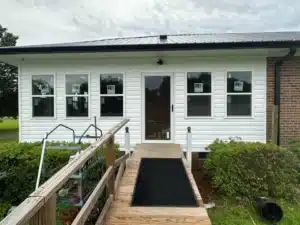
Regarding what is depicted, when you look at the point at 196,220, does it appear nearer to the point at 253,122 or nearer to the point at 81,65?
the point at 253,122

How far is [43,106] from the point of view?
756 cm

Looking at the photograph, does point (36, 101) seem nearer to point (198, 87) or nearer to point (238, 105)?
point (198, 87)

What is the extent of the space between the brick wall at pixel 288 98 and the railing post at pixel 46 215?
665cm

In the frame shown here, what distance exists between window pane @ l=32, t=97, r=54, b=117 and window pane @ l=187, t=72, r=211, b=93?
3.97 meters

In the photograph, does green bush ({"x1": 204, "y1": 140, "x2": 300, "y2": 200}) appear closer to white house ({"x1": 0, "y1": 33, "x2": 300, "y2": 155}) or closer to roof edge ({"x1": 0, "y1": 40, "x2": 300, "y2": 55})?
white house ({"x1": 0, "y1": 33, "x2": 300, "y2": 155})

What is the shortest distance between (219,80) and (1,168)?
562cm

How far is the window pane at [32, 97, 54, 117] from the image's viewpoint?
7539 millimetres

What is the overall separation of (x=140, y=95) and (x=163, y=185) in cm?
348

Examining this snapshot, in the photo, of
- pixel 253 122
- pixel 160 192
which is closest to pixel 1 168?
pixel 160 192

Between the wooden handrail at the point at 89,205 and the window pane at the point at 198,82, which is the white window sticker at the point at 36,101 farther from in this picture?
the wooden handrail at the point at 89,205

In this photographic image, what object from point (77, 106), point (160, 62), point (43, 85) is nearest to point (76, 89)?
point (77, 106)

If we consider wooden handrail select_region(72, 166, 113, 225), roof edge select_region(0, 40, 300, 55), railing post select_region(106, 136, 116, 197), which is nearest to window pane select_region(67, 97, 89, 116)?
roof edge select_region(0, 40, 300, 55)

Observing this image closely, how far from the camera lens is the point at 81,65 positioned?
7.42 metres

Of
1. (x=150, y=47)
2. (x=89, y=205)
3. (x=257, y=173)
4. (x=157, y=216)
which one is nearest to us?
(x=89, y=205)
